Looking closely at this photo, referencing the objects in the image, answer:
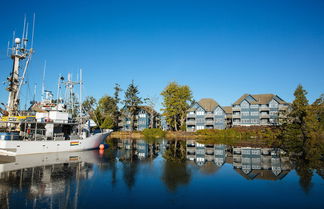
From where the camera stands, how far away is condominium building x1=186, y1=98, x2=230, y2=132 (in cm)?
7788

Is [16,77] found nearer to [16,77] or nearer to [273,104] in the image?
[16,77]

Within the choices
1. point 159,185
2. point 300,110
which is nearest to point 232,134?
point 300,110

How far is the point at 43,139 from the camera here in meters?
29.7

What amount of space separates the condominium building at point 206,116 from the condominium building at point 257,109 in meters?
5.00

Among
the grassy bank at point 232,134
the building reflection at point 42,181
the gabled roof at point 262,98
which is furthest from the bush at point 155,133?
the building reflection at point 42,181

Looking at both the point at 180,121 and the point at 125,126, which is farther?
the point at 125,126

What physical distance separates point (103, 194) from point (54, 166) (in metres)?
10.8

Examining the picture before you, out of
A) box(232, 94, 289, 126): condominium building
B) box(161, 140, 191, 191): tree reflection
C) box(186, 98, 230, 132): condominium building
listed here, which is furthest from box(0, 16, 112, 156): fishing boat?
box(232, 94, 289, 126): condominium building

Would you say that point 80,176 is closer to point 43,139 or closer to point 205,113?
point 43,139

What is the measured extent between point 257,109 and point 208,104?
1639cm

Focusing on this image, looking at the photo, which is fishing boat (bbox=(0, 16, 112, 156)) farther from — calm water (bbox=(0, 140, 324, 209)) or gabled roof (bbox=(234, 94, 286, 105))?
gabled roof (bbox=(234, 94, 286, 105))

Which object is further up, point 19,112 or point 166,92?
point 166,92

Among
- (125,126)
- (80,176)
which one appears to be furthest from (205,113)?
(80,176)

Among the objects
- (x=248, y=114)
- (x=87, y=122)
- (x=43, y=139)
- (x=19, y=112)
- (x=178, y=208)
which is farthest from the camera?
(x=248, y=114)
